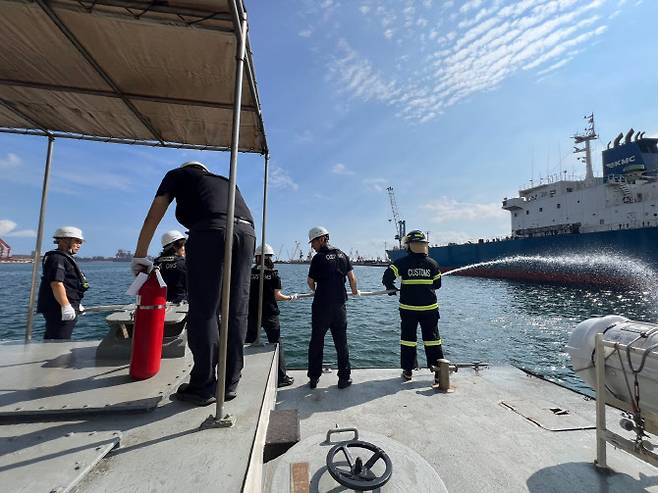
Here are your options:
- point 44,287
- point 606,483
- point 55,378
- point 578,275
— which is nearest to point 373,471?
Result: point 606,483

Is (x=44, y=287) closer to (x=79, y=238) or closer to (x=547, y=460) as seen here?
(x=79, y=238)

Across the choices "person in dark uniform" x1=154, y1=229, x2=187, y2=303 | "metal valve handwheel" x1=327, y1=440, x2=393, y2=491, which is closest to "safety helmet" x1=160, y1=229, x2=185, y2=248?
"person in dark uniform" x1=154, y1=229, x2=187, y2=303

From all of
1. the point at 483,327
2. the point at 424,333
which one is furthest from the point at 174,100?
the point at 483,327

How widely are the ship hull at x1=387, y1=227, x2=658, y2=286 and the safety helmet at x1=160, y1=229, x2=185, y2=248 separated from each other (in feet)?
Answer: 92.1

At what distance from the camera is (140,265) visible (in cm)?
219

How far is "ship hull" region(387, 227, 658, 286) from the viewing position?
26.3 meters

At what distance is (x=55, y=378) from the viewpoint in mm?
2316

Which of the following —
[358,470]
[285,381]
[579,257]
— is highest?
[579,257]

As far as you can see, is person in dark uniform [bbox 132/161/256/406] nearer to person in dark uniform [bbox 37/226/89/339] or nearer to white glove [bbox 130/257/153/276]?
white glove [bbox 130/257/153/276]

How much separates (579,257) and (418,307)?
34971 millimetres

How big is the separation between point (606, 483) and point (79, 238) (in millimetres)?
5849

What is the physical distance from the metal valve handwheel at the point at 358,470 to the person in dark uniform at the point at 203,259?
84 centimetres

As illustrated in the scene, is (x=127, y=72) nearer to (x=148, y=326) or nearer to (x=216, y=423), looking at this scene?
(x=148, y=326)

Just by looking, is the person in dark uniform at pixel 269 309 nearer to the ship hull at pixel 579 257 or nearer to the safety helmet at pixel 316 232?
the safety helmet at pixel 316 232
